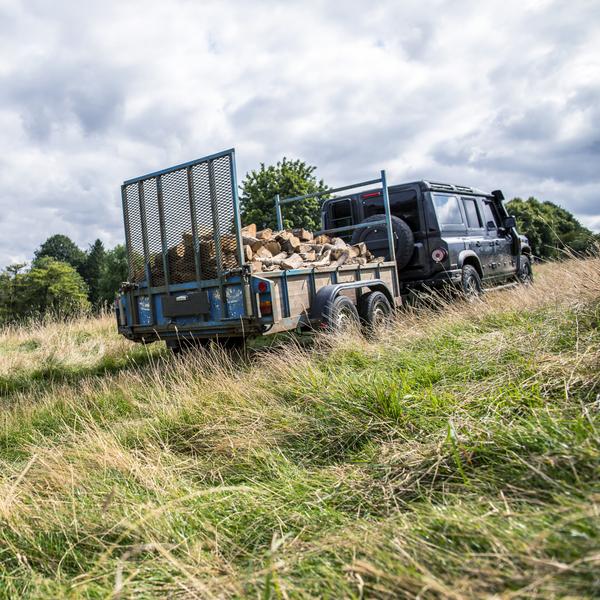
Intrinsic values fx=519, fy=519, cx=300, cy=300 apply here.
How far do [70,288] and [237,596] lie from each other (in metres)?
37.3

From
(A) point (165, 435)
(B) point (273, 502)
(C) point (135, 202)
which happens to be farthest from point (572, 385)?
(C) point (135, 202)

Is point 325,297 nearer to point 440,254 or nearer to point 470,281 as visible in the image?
point 440,254

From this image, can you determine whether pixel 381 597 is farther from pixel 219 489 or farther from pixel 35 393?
pixel 35 393

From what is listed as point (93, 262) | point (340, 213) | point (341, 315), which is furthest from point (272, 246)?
point (93, 262)

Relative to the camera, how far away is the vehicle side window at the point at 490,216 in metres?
10.2

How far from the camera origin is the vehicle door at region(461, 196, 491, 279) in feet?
30.7

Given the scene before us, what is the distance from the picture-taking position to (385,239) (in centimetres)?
842

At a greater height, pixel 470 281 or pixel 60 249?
pixel 60 249

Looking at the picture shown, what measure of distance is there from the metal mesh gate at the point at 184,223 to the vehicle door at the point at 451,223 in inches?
156

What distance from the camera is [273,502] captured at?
8.09ft

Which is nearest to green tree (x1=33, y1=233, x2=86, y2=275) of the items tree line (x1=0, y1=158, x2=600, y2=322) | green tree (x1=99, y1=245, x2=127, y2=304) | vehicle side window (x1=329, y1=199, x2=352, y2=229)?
tree line (x1=0, y1=158, x2=600, y2=322)

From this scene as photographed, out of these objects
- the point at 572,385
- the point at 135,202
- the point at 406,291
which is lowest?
the point at 572,385

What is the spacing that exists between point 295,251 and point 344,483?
490 cm

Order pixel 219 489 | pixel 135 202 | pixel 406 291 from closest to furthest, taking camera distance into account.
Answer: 1. pixel 219 489
2. pixel 135 202
3. pixel 406 291
